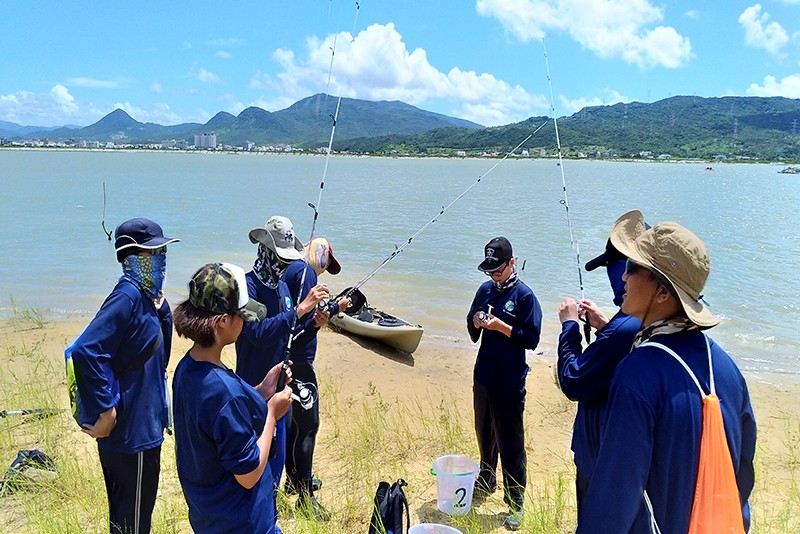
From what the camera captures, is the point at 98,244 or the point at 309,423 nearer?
the point at 309,423

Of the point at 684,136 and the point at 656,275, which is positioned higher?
the point at 684,136

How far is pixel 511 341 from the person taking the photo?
13.6 feet

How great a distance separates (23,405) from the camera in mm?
5801

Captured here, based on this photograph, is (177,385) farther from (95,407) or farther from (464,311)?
(464,311)

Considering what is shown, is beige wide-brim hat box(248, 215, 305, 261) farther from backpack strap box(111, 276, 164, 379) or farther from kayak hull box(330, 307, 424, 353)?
kayak hull box(330, 307, 424, 353)

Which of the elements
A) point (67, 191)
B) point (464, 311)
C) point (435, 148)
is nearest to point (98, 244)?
point (464, 311)

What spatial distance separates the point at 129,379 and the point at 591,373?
237 cm

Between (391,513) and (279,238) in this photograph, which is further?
(279,238)

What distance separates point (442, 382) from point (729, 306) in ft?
31.1

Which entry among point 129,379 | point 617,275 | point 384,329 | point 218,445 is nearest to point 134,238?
point 129,379

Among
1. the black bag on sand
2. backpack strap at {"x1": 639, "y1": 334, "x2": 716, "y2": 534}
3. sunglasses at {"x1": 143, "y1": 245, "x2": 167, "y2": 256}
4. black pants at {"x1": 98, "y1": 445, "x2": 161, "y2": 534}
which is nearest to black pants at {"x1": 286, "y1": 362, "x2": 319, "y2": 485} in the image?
the black bag on sand

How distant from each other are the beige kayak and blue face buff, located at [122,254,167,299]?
19.7 feet

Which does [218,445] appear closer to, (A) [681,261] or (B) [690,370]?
(B) [690,370]

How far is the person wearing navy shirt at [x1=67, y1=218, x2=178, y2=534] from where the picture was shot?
2.82 metres
